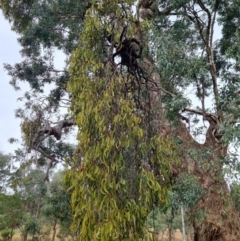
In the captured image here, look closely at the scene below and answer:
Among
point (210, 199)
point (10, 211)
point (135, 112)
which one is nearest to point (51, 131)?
point (210, 199)

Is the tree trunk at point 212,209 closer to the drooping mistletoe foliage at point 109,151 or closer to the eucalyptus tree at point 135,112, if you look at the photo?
the eucalyptus tree at point 135,112

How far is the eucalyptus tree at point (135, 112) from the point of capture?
2.06 metres

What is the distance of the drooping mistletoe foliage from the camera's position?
198 centimetres

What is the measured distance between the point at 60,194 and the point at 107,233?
4906mm

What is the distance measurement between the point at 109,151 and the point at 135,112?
495mm

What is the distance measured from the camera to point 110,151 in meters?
2.08

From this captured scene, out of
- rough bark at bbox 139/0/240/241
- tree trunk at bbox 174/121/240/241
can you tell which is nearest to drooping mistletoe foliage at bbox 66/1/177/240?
rough bark at bbox 139/0/240/241

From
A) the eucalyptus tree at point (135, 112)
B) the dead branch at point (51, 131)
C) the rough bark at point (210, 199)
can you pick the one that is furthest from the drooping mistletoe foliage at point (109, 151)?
the dead branch at point (51, 131)

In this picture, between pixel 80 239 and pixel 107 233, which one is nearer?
pixel 107 233

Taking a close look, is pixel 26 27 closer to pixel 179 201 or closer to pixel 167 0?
pixel 167 0

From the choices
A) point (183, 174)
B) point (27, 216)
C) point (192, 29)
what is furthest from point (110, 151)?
point (27, 216)

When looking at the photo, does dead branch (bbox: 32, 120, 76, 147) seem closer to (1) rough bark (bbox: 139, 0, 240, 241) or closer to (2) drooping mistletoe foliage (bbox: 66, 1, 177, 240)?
(1) rough bark (bbox: 139, 0, 240, 241)

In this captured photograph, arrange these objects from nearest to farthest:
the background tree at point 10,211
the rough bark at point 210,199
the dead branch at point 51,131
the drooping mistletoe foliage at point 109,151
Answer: the drooping mistletoe foliage at point 109,151 < the rough bark at point 210,199 < the dead branch at point 51,131 < the background tree at point 10,211

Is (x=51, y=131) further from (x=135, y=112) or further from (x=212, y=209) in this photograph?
(x=135, y=112)
